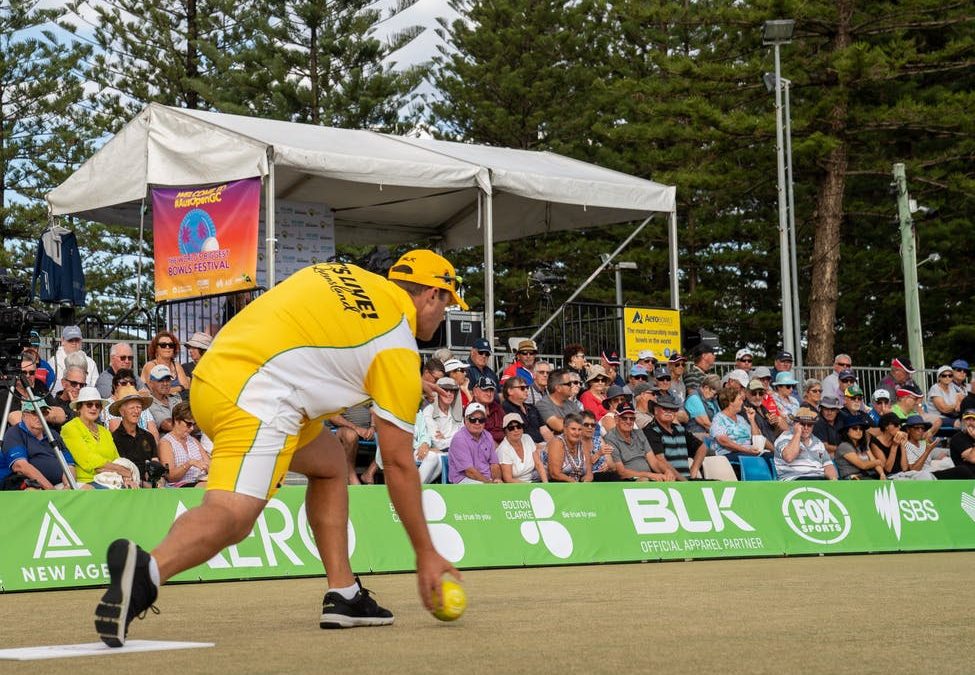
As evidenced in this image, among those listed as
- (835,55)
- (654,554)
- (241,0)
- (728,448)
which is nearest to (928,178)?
(835,55)

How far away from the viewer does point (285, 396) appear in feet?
19.0

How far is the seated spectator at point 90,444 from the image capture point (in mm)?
12445

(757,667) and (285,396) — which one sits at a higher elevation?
(285,396)

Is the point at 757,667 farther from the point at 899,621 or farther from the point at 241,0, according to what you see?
the point at 241,0

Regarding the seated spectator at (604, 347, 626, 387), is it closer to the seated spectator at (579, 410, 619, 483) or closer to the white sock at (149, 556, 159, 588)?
the seated spectator at (579, 410, 619, 483)

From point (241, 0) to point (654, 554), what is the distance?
33617 mm

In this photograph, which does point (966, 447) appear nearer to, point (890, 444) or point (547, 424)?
point (890, 444)

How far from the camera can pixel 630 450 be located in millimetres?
15789

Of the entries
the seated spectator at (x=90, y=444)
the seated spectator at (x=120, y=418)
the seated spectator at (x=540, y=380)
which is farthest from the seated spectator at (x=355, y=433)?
the seated spectator at (x=540, y=380)

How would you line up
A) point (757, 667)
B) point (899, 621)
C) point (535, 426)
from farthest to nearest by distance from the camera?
1. point (535, 426)
2. point (899, 621)
3. point (757, 667)

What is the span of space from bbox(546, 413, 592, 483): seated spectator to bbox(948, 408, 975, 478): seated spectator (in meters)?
5.75

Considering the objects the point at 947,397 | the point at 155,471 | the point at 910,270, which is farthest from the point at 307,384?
the point at 910,270

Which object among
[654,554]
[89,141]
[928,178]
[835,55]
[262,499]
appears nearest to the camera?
[262,499]

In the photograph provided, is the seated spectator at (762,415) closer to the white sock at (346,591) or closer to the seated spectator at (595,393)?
the seated spectator at (595,393)
